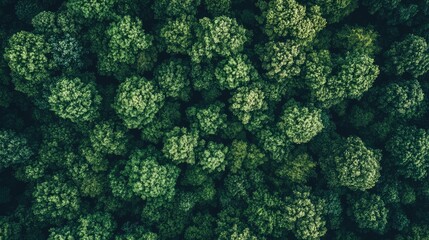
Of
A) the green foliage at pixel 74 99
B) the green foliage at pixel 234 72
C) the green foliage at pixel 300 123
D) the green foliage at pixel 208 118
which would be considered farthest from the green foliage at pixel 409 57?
the green foliage at pixel 74 99

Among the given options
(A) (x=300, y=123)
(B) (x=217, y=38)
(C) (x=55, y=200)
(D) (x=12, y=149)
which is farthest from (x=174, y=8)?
(C) (x=55, y=200)

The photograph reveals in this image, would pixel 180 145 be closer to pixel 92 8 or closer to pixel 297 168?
pixel 297 168

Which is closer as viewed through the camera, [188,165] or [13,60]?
[13,60]

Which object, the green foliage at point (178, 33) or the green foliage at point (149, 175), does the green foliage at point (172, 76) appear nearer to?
the green foliage at point (178, 33)

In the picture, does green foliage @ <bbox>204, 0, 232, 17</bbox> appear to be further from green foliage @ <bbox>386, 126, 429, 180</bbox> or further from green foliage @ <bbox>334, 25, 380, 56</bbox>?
green foliage @ <bbox>386, 126, 429, 180</bbox>

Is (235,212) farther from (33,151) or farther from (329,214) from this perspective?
(33,151)

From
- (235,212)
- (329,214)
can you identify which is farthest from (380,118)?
(235,212)

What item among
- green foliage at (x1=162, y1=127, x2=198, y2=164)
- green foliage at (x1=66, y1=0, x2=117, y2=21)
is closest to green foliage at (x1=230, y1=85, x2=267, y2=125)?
green foliage at (x1=162, y1=127, x2=198, y2=164)
